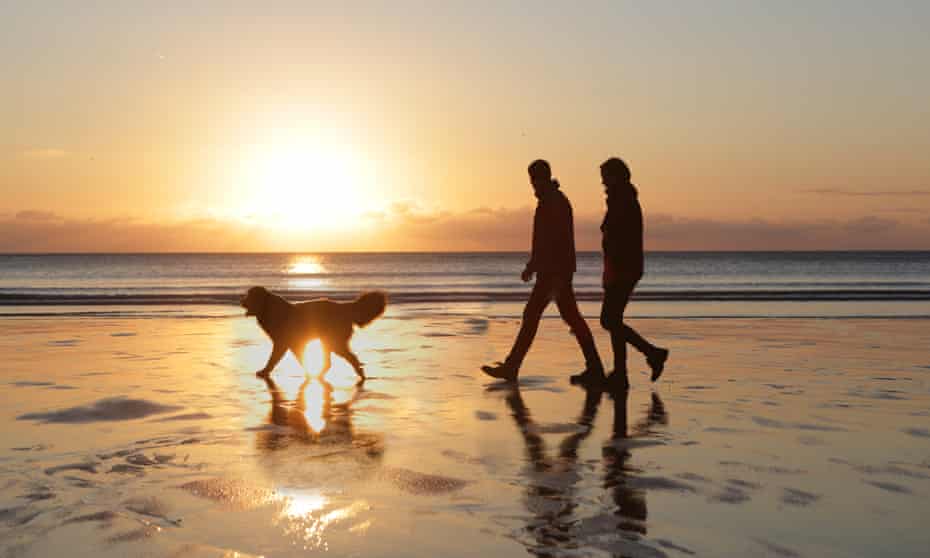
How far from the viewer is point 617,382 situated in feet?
27.0

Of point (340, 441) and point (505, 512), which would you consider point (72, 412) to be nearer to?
point (340, 441)

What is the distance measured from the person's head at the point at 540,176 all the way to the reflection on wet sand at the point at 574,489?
117 inches

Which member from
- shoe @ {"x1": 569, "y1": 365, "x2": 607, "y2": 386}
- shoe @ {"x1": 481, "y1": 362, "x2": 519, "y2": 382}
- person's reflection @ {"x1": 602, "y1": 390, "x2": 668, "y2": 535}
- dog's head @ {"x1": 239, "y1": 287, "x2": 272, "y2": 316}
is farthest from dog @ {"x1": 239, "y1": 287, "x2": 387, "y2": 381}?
person's reflection @ {"x1": 602, "y1": 390, "x2": 668, "y2": 535}

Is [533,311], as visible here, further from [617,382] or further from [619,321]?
[617,382]

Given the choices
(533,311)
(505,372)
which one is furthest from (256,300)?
(533,311)

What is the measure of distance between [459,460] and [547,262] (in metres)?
4.08

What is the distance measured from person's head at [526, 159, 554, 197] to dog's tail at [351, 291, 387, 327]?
2062mm

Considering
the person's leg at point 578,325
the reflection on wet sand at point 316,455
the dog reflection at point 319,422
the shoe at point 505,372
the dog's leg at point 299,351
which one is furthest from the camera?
the dog's leg at point 299,351

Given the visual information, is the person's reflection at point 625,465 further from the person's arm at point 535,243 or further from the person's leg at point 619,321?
the person's arm at point 535,243

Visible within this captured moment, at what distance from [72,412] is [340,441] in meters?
2.59

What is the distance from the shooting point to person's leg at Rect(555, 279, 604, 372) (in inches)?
340

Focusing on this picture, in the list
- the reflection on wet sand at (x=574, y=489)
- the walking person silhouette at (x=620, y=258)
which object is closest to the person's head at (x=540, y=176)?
the walking person silhouette at (x=620, y=258)

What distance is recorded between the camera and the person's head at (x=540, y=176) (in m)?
9.12

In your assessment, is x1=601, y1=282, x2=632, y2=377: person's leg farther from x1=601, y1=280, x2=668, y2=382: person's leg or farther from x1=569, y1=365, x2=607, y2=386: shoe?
x1=569, y1=365, x2=607, y2=386: shoe
